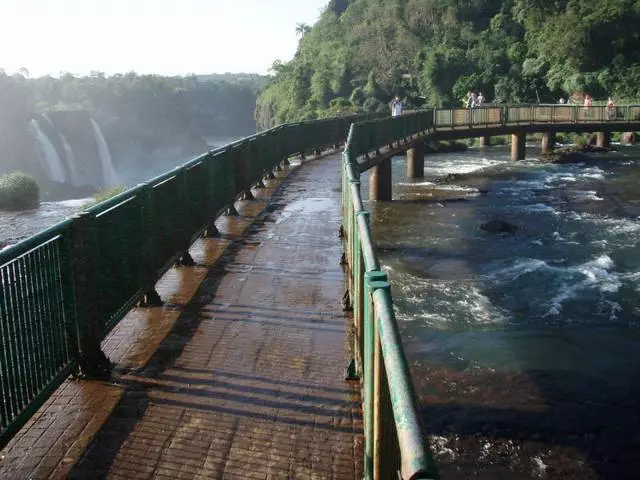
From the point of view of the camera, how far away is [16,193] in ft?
99.9

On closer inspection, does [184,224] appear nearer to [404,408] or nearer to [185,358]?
[185,358]

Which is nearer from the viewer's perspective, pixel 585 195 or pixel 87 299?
pixel 87 299

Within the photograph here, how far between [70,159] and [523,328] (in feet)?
244

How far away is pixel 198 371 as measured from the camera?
20.1ft

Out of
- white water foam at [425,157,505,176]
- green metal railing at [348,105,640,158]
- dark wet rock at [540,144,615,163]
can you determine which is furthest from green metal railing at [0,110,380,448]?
dark wet rock at [540,144,615,163]

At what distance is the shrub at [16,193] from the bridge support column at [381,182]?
14994mm

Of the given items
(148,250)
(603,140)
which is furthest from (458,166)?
(148,250)

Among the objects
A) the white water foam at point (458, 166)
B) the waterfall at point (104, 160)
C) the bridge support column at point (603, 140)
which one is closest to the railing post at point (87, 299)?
the white water foam at point (458, 166)

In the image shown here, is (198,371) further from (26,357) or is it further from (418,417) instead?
(418,417)

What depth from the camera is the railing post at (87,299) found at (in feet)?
19.0

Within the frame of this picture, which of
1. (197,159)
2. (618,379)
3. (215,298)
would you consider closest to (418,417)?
(215,298)

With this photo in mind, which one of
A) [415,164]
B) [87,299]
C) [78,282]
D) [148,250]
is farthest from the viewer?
[415,164]

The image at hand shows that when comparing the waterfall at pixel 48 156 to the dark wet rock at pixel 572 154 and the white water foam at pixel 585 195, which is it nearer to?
the dark wet rock at pixel 572 154

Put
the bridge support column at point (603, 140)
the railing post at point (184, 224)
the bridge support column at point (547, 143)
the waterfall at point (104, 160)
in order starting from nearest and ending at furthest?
the railing post at point (184, 224) → the bridge support column at point (547, 143) → the bridge support column at point (603, 140) → the waterfall at point (104, 160)
